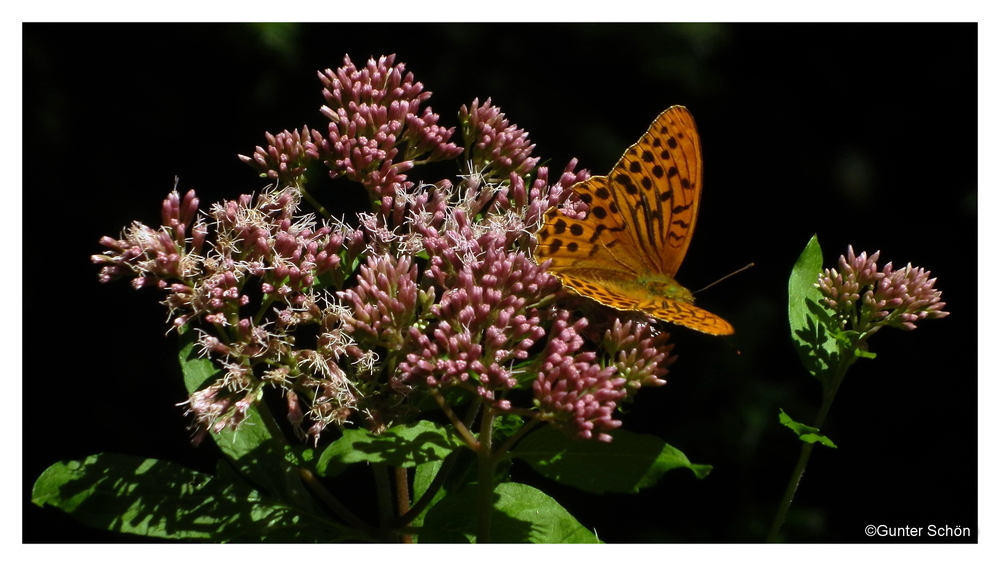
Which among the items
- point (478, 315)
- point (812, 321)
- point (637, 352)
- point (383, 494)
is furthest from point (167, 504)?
point (812, 321)

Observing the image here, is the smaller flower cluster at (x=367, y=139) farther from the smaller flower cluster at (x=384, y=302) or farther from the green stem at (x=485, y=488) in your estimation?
the green stem at (x=485, y=488)

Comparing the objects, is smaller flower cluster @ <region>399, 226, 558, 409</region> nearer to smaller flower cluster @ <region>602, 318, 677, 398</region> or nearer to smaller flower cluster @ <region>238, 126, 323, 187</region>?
smaller flower cluster @ <region>602, 318, 677, 398</region>

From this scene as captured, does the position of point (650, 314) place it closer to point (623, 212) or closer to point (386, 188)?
point (623, 212)

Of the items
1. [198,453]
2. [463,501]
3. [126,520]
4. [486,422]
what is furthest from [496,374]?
[198,453]

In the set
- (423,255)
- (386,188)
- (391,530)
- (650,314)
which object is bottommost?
(391,530)

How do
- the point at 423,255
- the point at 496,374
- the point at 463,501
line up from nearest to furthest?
the point at 496,374 → the point at 463,501 → the point at 423,255

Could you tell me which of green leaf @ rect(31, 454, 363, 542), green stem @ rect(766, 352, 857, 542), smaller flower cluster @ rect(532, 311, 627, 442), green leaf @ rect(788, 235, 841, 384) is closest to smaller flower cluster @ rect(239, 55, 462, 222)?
smaller flower cluster @ rect(532, 311, 627, 442)
